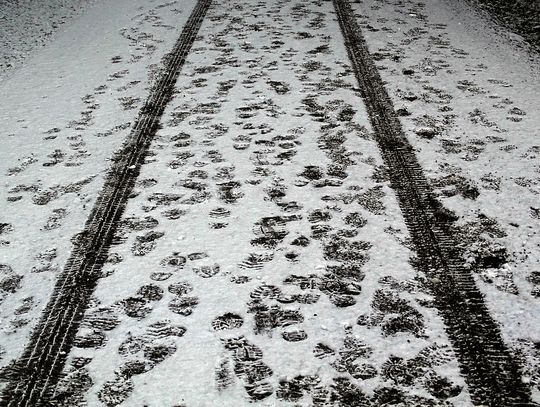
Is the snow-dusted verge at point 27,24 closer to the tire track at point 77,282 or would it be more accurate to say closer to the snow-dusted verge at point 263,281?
the tire track at point 77,282

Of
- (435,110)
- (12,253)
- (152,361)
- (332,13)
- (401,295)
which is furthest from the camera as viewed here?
(332,13)

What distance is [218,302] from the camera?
2.19m

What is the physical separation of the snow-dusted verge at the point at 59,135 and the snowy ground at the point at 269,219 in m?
0.02

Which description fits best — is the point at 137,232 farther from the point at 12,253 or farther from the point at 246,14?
the point at 246,14

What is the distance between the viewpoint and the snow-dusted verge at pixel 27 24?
5.14 m

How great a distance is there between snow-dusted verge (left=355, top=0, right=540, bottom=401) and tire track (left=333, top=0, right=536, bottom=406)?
0.18ft

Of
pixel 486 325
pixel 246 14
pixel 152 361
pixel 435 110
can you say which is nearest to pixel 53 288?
pixel 152 361

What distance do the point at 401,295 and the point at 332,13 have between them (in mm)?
4697

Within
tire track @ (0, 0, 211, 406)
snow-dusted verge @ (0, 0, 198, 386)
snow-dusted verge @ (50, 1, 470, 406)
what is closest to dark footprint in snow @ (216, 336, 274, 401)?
snow-dusted verge @ (50, 1, 470, 406)

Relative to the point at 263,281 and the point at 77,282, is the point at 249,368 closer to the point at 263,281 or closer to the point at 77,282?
the point at 263,281

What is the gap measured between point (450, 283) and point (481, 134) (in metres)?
1.53

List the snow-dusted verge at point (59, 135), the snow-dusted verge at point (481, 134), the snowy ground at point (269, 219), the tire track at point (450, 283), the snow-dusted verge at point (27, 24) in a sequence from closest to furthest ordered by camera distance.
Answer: the tire track at point (450, 283) → the snowy ground at point (269, 219) → the snow-dusted verge at point (481, 134) → the snow-dusted verge at point (59, 135) → the snow-dusted verge at point (27, 24)

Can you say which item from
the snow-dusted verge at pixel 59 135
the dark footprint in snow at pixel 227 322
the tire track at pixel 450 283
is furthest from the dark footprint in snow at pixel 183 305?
the tire track at pixel 450 283

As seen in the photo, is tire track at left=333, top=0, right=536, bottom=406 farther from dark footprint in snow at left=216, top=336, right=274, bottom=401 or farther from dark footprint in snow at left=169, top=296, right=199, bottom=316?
dark footprint in snow at left=169, top=296, right=199, bottom=316
